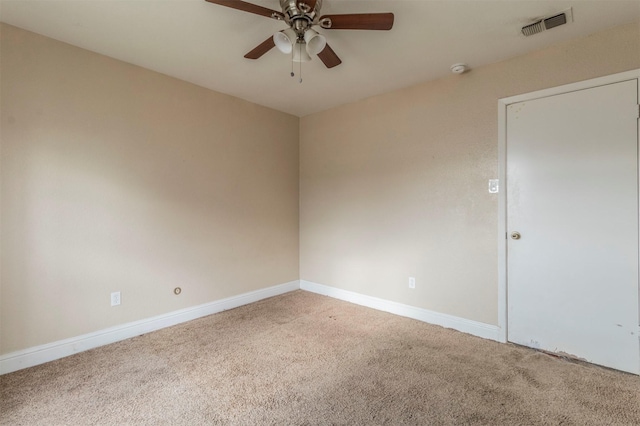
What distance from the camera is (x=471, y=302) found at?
9.05 feet

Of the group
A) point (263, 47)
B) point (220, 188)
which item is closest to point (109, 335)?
point (220, 188)

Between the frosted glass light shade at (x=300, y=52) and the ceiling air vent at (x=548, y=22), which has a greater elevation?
the ceiling air vent at (x=548, y=22)

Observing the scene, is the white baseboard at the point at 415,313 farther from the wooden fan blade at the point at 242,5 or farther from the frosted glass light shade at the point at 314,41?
the wooden fan blade at the point at 242,5

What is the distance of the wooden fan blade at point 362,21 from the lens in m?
1.61

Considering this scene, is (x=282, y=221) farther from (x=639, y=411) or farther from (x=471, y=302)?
(x=639, y=411)

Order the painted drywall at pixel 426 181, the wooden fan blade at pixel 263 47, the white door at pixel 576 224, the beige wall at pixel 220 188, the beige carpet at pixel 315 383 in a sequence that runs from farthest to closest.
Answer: the painted drywall at pixel 426 181, the beige wall at pixel 220 188, the white door at pixel 576 224, the wooden fan blade at pixel 263 47, the beige carpet at pixel 315 383

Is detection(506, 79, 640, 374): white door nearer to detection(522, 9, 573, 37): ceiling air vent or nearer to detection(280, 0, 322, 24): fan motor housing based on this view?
detection(522, 9, 573, 37): ceiling air vent

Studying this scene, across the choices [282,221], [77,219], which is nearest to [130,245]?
[77,219]

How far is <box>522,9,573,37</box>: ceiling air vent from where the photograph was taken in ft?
6.46

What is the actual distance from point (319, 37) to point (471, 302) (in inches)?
100

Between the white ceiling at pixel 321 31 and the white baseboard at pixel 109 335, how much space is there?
2.35 m

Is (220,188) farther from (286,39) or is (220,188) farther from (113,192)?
(286,39)

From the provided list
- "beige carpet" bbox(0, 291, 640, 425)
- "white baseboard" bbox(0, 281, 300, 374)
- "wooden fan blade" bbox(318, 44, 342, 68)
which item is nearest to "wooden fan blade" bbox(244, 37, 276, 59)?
"wooden fan blade" bbox(318, 44, 342, 68)

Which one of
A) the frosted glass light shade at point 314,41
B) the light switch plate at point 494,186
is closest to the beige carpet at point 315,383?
the light switch plate at point 494,186
